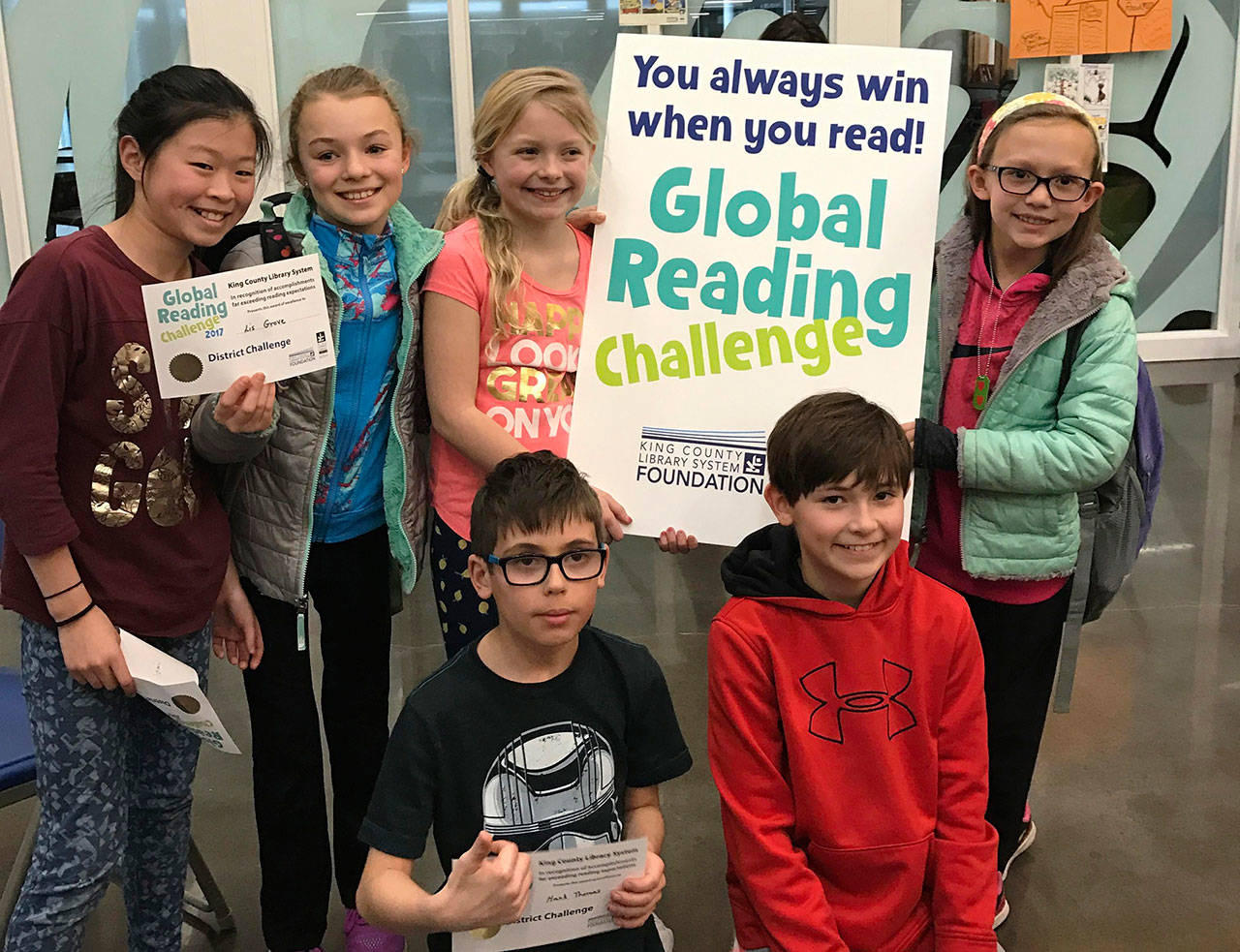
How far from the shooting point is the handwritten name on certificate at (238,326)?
5.35 feet

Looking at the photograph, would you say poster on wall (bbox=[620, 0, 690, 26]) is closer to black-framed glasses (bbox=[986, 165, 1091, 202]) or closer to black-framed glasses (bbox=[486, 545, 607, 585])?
black-framed glasses (bbox=[986, 165, 1091, 202])

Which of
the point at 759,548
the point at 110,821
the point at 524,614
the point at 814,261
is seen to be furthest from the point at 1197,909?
the point at 110,821

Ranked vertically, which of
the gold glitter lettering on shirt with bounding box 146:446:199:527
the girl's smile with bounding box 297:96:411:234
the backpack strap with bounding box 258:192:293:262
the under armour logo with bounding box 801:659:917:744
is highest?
the girl's smile with bounding box 297:96:411:234

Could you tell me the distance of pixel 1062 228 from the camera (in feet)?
6.33

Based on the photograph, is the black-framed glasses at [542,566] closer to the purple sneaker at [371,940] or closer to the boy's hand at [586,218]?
the boy's hand at [586,218]

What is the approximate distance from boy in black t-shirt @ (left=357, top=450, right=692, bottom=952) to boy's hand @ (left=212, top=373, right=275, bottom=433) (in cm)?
35

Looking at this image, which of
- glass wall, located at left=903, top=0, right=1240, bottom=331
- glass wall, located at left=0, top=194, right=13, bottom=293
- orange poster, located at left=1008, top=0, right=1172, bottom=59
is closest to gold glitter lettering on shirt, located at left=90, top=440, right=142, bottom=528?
glass wall, located at left=0, top=194, right=13, bottom=293

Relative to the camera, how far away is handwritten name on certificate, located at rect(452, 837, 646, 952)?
1400 millimetres

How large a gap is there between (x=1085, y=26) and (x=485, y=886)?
602 cm

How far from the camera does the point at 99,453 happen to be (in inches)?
64.4

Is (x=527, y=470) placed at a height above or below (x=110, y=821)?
above

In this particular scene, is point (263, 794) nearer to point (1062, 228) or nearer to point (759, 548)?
point (759, 548)

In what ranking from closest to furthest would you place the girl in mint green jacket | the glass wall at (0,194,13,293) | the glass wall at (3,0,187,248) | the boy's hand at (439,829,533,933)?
the boy's hand at (439,829,533,933)
the girl in mint green jacket
the glass wall at (3,0,187,248)
the glass wall at (0,194,13,293)

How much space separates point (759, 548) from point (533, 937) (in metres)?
0.62
